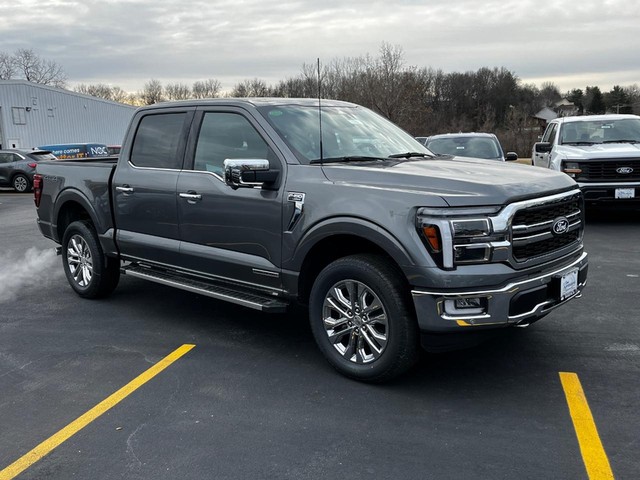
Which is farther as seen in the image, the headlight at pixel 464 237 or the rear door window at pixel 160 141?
the rear door window at pixel 160 141

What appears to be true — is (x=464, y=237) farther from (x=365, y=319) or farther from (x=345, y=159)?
(x=345, y=159)

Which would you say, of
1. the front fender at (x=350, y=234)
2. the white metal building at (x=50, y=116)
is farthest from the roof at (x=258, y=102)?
the white metal building at (x=50, y=116)

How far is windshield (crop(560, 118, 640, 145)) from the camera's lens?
1127 cm

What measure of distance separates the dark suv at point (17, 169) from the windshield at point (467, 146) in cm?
1647

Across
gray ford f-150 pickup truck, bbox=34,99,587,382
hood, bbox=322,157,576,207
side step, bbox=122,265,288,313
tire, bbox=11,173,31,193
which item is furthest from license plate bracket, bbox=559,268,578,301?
tire, bbox=11,173,31,193

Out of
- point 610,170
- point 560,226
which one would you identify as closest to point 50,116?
point 610,170

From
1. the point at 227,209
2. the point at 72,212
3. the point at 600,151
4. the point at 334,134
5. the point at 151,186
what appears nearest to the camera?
the point at 227,209

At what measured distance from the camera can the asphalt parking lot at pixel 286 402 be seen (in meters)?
3.25

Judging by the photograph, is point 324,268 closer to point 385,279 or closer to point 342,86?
point 385,279

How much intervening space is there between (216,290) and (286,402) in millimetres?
1439

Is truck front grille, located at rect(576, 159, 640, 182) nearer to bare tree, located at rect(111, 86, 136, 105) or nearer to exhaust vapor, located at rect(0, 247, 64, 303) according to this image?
exhaust vapor, located at rect(0, 247, 64, 303)

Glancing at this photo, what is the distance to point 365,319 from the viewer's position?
13.6 feet

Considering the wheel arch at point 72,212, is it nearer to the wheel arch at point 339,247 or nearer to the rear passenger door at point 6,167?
the wheel arch at point 339,247

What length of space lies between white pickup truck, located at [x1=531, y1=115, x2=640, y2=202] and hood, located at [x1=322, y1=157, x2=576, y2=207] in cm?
627
